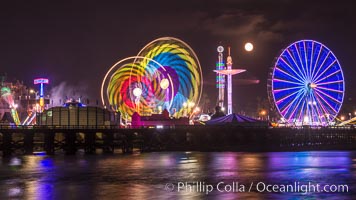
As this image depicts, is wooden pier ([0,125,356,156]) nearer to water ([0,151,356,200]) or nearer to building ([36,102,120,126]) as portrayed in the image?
building ([36,102,120,126])

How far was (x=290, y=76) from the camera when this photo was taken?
77375 millimetres

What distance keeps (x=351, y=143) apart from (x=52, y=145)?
1784 inches

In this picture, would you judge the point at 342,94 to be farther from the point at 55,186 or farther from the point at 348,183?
the point at 55,186

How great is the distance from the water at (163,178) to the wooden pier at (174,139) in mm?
15595

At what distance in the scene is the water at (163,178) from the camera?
1261 inches

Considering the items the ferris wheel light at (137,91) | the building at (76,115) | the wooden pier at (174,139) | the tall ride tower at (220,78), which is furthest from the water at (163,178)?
the tall ride tower at (220,78)

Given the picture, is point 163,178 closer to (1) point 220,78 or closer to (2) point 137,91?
(2) point 137,91

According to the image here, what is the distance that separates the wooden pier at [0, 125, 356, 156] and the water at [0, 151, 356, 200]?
15.6 m

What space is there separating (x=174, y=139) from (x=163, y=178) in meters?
37.6

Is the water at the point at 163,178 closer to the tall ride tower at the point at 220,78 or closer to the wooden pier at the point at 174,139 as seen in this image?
the wooden pier at the point at 174,139

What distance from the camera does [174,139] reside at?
3066 inches

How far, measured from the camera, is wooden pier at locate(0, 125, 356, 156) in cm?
7019

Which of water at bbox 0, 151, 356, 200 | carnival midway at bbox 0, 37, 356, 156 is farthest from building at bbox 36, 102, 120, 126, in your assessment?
water at bbox 0, 151, 356, 200

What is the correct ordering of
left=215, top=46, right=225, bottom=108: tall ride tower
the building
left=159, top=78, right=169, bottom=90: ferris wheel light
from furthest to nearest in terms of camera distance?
left=215, top=46, right=225, bottom=108: tall ride tower, the building, left=159, top=78, right=169, bottom=90: ferris wheel light
